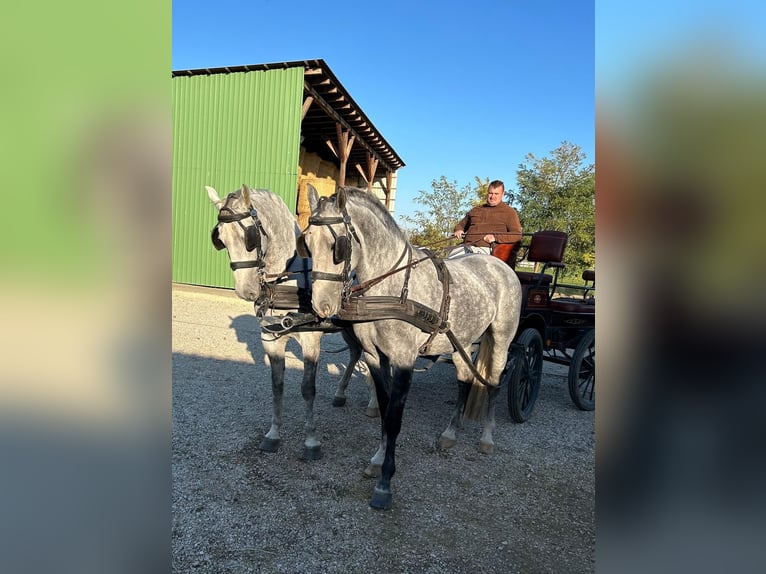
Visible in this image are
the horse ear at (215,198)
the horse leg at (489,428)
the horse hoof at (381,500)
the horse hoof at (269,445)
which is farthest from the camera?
the horse leg at (489,428)

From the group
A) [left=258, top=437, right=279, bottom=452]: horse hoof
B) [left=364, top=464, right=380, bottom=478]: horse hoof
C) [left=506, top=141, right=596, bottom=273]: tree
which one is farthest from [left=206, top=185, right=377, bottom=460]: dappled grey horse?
[left=506, top=141, right=596, bottom=273]: tree

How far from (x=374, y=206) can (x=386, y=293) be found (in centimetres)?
62

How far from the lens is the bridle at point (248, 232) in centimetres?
291

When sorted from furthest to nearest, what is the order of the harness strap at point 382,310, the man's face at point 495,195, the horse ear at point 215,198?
the man's face at point 495,195 → the horse ear at point 215,198 → the harness strap at point 382,310

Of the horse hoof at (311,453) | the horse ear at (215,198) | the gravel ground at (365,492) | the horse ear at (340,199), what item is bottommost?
the gravel ground at (365,492)

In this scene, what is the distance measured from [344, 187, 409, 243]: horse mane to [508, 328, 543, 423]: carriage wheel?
2.17 metres

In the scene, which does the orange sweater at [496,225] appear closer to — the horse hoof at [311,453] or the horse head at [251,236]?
the horse head at [251,236]

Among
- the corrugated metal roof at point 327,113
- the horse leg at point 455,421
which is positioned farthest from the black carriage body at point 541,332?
the corrugated metal roof at point 327,113

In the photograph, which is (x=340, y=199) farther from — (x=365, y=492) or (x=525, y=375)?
(x=525, y=375)

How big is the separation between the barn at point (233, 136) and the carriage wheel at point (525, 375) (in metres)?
7.60

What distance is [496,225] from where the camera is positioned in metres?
4.73

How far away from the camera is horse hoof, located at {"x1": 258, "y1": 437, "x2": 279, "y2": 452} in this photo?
3543mm

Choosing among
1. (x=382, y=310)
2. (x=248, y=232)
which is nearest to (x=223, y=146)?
(x=248, y=232)
